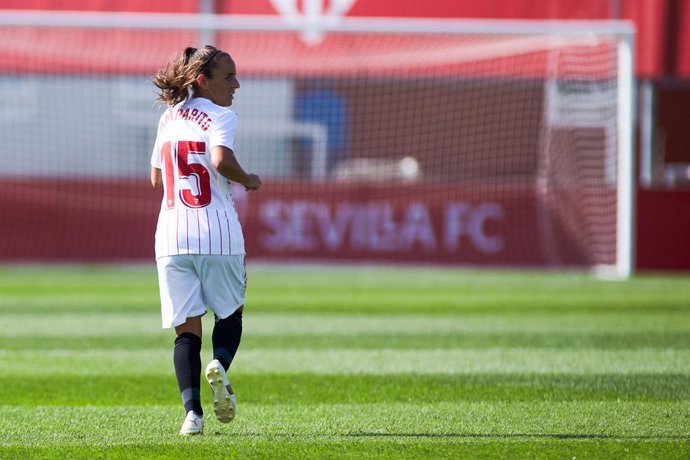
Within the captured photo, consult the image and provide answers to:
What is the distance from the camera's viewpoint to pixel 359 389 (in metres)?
7.14

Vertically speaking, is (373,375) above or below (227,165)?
below

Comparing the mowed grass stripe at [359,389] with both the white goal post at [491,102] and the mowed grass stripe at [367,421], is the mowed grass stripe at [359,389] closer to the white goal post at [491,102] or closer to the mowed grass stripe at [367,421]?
the mowed grass stripe at [367,421]

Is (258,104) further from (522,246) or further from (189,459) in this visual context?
(189,459)

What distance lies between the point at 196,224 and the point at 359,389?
2.06m

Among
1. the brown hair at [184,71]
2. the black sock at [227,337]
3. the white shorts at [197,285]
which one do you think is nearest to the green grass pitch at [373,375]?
the black sock at [227,337]

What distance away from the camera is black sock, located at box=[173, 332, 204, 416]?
18.0 feet

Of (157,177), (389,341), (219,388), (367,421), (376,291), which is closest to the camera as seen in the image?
(219,388)

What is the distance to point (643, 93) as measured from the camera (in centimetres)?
2056

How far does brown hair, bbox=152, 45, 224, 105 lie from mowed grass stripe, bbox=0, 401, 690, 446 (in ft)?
5.25

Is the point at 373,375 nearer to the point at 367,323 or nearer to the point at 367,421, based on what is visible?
the point at 367,421

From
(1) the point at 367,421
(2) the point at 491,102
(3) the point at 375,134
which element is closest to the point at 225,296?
(1) the point at 367,421

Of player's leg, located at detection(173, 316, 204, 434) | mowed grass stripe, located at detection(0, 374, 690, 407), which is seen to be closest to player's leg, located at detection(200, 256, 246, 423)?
player's leg, located at detection(173, 316, 204, 434)

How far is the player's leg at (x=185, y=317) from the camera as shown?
5.49m

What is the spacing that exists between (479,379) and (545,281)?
908 centimetres
